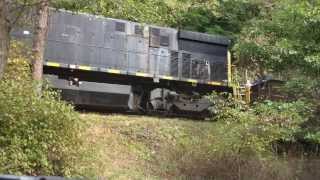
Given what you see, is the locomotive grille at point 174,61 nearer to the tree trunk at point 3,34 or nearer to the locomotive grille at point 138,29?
the locomotive grille at point 138,29

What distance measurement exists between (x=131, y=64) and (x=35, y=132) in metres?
11.4

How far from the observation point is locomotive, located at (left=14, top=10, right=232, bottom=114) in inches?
779

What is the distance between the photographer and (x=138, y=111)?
68.0 feet

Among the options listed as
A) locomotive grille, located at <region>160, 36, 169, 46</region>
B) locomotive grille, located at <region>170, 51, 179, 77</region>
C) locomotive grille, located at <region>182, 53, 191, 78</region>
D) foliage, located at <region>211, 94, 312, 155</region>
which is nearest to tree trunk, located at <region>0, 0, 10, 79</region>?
foliage, located at <region>211, 94, 312, 155</region>

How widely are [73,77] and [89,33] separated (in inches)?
78.6

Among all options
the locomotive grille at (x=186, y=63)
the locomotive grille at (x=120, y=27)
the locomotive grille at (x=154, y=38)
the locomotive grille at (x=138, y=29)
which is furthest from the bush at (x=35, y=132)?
the locomotive grille at (x=186, y=63)

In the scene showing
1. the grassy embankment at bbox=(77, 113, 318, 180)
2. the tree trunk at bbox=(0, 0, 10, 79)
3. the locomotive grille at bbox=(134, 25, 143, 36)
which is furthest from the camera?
the locomotive grille at bbox=(134, 25, 143, 36)

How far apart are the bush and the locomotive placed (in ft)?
27.1

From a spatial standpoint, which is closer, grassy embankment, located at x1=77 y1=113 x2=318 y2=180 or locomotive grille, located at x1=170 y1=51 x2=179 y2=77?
grassy embankment, located at x1=77 y1=113 x2=318 y2=180

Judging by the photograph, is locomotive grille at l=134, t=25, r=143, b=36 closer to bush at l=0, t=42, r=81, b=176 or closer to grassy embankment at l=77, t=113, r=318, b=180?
grassy embankment at l=77, t=113, r=318, b=180

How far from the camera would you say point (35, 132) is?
10430 mm

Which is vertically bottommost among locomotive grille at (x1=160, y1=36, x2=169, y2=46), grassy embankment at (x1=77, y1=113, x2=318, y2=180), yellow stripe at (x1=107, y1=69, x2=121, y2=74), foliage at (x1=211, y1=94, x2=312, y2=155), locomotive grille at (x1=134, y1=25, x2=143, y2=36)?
grassy embankment at (x1=77, y1=113, x2=318, y2=180)

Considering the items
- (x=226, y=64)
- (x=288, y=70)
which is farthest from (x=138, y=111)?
(x=288, y=70)

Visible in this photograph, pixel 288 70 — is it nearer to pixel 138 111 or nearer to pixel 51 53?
pixel 138 111
